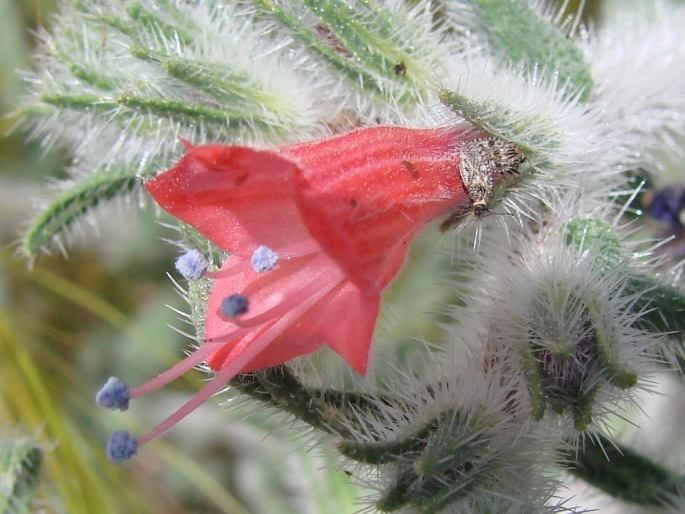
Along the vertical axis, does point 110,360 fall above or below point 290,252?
below

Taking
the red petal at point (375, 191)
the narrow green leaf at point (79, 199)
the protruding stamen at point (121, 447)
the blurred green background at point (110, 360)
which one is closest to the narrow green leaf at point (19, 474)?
the blurred green background at point (110, 360)

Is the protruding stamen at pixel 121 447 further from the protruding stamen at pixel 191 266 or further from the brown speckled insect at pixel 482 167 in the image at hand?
the brown speckled insect at pixel 482 167

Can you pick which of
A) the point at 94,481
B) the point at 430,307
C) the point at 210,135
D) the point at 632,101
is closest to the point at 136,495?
the point at 94,481

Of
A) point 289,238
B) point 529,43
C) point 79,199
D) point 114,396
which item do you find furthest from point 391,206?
point 79,199

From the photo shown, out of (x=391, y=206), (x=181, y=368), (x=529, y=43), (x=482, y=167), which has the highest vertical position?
(x=529, y=43)

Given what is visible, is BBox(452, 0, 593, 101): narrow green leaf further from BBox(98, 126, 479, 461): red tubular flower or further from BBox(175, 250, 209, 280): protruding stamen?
BBox(175, 250, 209, 280): protruding stamen

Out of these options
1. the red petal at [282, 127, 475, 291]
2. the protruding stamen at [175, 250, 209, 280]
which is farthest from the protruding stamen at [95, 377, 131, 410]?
the red petal at [282, 127, 475, 291]

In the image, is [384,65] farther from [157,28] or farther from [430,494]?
[430,494]

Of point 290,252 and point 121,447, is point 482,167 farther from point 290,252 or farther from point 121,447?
point 121,447
